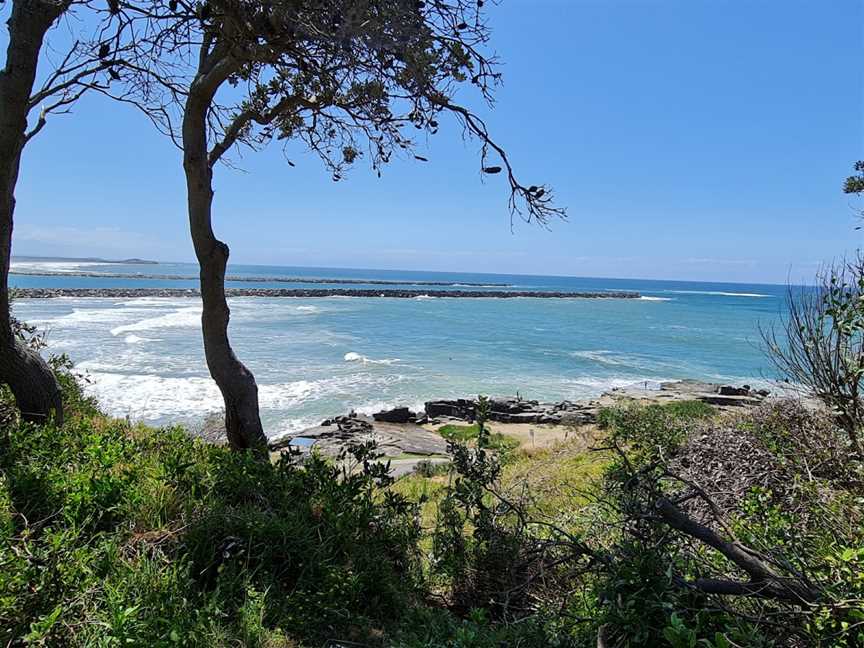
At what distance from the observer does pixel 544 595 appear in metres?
3.46

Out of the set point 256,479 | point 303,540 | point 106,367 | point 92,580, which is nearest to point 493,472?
point 303,540

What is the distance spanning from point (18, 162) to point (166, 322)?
33.4 m

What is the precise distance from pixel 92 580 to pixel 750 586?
3.49 metres

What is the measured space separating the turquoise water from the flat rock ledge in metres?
1.52

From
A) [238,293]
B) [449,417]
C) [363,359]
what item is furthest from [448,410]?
[238,293]

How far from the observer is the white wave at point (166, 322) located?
30.8 meters

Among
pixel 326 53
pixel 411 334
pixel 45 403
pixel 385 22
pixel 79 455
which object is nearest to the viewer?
pixel 385 22

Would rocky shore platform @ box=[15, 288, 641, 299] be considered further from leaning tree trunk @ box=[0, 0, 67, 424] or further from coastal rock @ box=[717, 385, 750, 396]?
coastal rock @ box=[717, 385, 750, 396]

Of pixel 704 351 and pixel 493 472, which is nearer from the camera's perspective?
pixel 493 472

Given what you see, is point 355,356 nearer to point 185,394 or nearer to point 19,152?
point 185,394

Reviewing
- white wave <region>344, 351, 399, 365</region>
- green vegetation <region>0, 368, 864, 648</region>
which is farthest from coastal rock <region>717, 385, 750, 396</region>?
green vegetation <region>0, 368, 864, 648</region>

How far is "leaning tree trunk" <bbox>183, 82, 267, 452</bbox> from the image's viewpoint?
16.7 feet

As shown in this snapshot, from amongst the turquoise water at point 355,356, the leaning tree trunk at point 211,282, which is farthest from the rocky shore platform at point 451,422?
the leaning tree trunk at point 211,282

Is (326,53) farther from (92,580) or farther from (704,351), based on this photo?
(704,351)
